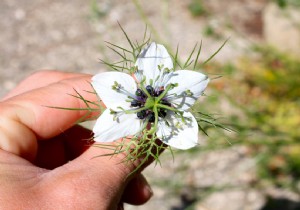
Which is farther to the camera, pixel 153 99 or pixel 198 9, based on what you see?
pixel 198 9

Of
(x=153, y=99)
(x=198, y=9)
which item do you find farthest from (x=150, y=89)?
(x=198, y=9)

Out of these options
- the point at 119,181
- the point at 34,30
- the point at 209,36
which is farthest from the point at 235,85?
the point at 119,181

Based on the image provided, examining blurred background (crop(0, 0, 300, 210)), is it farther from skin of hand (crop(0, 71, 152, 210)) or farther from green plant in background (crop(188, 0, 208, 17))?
skin of hand (crop(0, 71, 152, 210))

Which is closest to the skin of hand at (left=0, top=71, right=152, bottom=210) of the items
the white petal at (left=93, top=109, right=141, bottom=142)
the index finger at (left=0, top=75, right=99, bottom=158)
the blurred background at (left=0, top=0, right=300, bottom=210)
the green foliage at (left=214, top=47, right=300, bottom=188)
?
the index finger at (left=0, top=75, right=99, bottom=158)

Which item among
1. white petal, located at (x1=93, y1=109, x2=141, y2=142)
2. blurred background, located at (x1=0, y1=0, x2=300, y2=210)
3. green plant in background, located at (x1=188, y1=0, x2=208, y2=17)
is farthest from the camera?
green plant in background, located at (x1=188, y1=0, x2=208, y2=17)

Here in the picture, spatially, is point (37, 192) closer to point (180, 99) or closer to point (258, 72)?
point (180, 99)

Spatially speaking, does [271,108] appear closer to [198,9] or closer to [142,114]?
[198,9]
